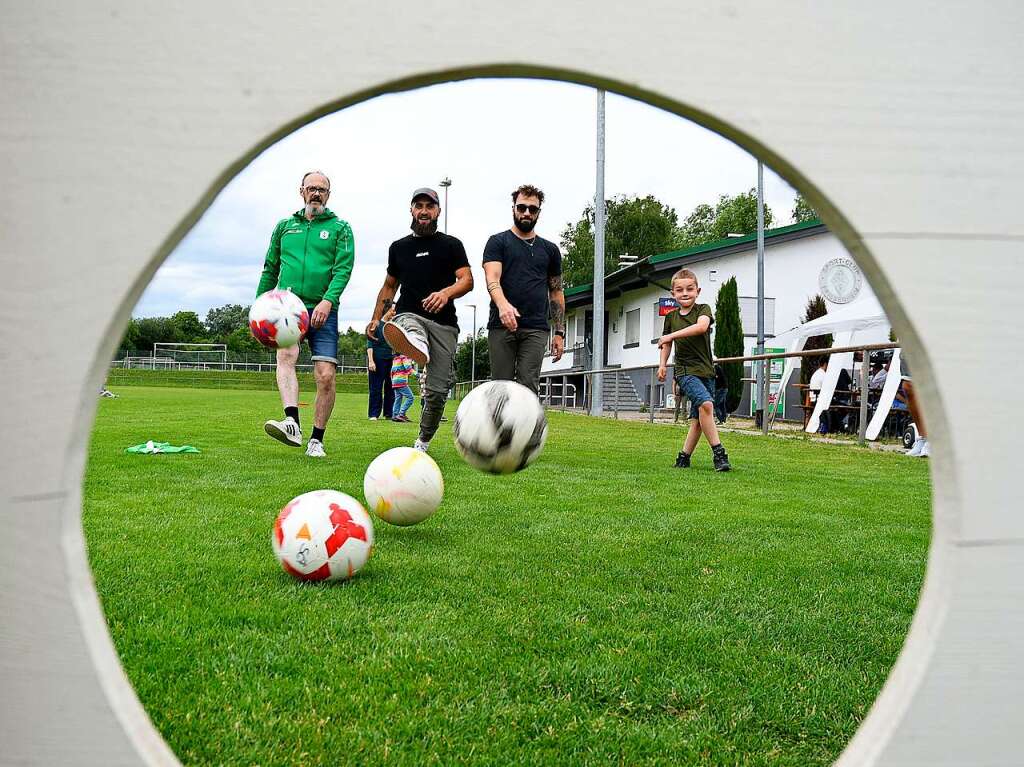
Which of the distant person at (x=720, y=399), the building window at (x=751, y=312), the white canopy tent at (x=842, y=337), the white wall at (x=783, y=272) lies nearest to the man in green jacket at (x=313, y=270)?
the white canopy tent at (x=842, y=337)

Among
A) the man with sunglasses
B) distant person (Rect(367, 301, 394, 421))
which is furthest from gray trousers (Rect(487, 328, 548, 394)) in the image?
distant person (Rect(367, 301, 394, 421))

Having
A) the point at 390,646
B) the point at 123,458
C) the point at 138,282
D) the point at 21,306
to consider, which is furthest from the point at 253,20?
the point at 123,458

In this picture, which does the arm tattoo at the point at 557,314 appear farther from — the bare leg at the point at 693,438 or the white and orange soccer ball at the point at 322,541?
the white and orange soccer ball at the point at 322,541

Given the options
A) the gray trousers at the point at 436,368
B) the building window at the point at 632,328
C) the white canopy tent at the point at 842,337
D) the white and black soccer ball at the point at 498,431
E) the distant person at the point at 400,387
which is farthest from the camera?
the building window at the point at 632,328

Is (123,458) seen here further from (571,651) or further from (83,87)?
(83,87)

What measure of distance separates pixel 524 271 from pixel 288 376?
2.31 m

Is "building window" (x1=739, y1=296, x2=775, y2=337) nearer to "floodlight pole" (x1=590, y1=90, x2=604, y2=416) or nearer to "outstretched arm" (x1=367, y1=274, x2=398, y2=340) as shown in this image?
"floodlight pole" (x1=590, y1=90, x2=604, y2=416)

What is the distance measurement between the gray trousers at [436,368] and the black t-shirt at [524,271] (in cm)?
41

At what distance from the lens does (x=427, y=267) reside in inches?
253

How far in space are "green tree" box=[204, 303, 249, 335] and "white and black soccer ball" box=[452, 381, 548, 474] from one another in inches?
3482

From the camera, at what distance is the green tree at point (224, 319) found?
289 ft

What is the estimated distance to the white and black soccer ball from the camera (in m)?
3.25

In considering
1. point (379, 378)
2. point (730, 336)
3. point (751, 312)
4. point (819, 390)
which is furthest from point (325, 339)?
point (751, 312)

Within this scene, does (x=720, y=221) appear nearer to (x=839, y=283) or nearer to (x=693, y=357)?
(x=839, y=283)
